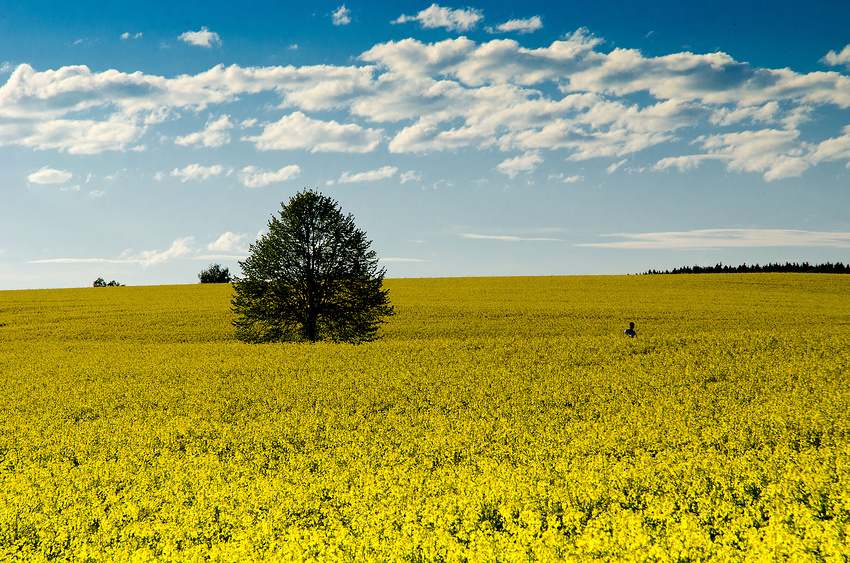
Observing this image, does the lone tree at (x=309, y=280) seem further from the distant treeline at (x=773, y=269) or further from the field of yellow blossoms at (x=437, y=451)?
the distant treeline at (x=773, y=269)

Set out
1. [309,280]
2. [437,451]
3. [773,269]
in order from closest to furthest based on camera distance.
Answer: [437,451]
[309,280]
[773,269]

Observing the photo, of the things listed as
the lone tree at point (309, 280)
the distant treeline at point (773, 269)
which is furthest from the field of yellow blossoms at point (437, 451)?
the distant treeline at point (773, 269)

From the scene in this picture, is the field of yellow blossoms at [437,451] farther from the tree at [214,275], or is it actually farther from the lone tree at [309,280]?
the tree at [214,275]

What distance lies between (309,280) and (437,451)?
2118 centimetres

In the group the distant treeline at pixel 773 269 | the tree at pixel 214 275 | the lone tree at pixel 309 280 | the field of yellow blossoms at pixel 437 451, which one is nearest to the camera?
the field of yellow blossoms at pixel 437 451

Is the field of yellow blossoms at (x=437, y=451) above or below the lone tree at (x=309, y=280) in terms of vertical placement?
below

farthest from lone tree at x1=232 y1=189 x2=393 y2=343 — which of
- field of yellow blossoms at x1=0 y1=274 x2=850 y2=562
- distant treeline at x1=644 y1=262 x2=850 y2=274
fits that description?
distant treeline at x1=644 y1=262 x2=850 y2=274

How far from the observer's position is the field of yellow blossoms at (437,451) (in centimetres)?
704

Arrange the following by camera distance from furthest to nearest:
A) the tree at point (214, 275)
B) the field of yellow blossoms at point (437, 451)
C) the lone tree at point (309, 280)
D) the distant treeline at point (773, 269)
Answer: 1. the tree at point (214, 275)
2. the distant treeline at point (773, 269)
3. the lone tree at point (309, 280)
4. the field of yellow blossoms at point (437, 451)

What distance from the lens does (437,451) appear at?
407 inches

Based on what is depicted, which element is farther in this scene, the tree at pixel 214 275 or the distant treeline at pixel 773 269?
the tree at pixel 214 275

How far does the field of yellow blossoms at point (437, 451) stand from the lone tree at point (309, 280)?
7.35 m

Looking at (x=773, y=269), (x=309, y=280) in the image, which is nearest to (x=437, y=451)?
(x=309, y=280)

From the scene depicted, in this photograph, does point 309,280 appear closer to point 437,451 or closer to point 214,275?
point 437,451
